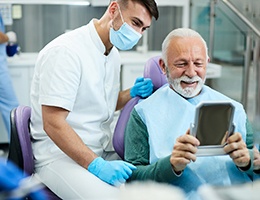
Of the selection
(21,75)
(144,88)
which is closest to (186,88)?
(144,88)

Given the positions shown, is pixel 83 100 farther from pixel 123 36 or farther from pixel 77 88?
pixel 123 36

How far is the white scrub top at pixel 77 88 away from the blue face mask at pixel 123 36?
6 cm

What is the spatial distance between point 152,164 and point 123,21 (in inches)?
A: 22.8

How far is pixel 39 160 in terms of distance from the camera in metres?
1.60

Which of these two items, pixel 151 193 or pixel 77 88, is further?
pixel 77 88

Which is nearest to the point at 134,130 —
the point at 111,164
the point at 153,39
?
the point at 111,164

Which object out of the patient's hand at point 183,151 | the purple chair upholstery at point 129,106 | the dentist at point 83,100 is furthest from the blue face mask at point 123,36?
the patient's hand at point 183,151

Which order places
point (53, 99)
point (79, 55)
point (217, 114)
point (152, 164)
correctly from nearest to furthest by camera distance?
point (217, 114)
point (152, 164)
point (53, 99)
point (79, 55)

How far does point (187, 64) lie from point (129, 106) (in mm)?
422

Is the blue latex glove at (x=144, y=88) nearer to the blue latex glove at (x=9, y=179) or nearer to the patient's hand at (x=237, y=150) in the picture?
the patient's hand at (x=237, y=150)

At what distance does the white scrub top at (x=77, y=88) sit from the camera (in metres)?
1.46

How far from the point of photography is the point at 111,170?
136cm

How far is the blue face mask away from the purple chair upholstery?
0.13 metres

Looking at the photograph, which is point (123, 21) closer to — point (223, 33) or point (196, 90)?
point (196, 90)
